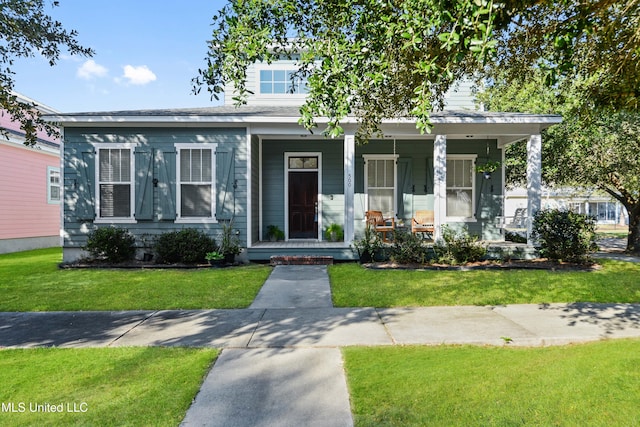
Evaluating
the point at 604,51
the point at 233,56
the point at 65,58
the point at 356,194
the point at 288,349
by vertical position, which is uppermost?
the point at 65,58

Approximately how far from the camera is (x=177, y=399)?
8.64 ft

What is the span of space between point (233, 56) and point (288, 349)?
2.97 m

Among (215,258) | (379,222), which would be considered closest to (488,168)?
(379,222)

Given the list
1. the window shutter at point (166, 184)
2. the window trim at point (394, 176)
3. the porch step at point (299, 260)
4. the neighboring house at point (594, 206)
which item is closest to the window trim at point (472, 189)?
the window trim at point (394, 176)

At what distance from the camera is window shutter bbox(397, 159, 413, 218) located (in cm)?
1079

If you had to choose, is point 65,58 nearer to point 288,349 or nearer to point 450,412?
point 288,349

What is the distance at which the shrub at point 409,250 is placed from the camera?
8555 mm

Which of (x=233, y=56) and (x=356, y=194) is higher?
(x=233, y=56)

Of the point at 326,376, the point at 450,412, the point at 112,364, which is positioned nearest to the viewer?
the point at 450,412

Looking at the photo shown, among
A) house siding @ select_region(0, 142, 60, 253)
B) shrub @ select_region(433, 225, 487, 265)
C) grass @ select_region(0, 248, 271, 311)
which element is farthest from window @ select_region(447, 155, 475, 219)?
house siding @ select_region(0, 142, 60, 253)

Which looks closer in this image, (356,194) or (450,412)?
(450,412)

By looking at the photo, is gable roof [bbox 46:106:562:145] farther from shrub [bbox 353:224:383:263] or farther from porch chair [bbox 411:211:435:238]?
shrub [bbox 353:224:383:263]

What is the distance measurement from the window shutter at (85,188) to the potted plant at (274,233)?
14.7 feet

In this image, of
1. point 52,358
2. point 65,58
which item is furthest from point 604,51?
point 65,58
